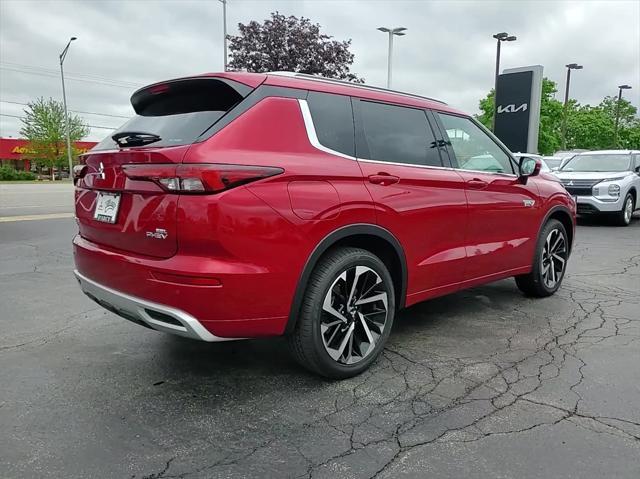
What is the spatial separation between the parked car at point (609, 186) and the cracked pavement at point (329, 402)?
766 centimetres

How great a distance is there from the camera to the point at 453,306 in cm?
497

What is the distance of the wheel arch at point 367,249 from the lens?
293cm

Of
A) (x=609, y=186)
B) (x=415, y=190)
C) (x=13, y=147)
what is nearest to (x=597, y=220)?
(x=609, y=186)

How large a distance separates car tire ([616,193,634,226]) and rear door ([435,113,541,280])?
8092 mm

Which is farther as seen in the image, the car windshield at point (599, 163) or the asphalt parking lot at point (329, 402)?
the car windshield at point (599, 163)

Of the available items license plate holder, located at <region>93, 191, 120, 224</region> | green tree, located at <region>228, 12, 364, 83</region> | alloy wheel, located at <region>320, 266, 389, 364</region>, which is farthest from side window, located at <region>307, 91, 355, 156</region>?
green tree, located at <region>228, 12, 364, 83</region>

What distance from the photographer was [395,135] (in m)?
3.60

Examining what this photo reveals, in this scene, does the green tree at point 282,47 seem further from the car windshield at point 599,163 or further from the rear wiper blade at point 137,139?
the rear wiper blade at point 137,139

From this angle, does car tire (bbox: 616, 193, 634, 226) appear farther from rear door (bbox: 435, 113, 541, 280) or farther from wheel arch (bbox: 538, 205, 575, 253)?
rear door (bbox: 435, 113, 541, 280)

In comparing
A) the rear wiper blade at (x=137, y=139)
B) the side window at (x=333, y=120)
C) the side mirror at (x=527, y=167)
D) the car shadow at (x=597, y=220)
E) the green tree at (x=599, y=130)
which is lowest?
the car shadow at (x=597, y=220)

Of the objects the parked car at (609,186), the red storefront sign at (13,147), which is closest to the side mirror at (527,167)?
the parked car at (609,186)

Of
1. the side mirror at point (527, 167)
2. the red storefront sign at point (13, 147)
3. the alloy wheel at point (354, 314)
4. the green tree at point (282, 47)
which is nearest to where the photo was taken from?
the alloy wheel at point (354, 314)

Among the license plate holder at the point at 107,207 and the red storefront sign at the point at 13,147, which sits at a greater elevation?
the red storefront sign at the point at 13,147

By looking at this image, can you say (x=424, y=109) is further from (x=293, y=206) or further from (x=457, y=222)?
(x=293, y=206)
